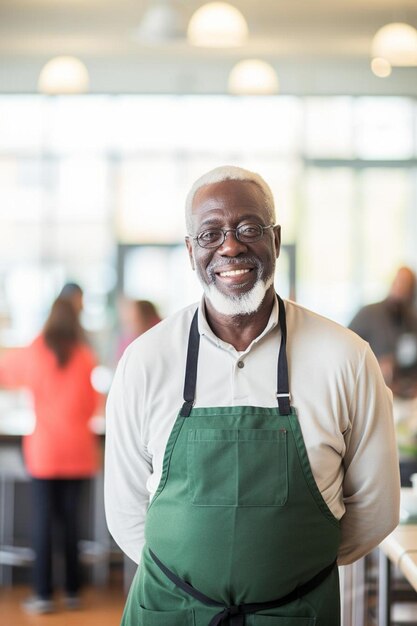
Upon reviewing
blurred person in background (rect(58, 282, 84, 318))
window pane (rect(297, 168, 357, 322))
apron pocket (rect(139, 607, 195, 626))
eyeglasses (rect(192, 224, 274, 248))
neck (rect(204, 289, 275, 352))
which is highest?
window pane (rect(297, 168, 357, 322))

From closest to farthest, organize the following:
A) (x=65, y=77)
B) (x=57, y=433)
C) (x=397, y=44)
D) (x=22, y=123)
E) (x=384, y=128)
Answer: (x=57, y=433) < (x=397, y=44) < (x=65, y=77) < (x=22, y=123) < (x=384, y=128)

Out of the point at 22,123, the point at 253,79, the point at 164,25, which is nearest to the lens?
the point at 164,25

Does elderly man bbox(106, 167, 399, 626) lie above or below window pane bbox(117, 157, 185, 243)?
below

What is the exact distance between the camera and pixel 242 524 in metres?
1.91

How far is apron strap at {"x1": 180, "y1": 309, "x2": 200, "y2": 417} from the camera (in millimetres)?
1982

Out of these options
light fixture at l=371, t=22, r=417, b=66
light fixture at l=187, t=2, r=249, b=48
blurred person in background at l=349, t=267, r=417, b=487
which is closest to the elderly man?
light fixture at l=187, t=2, r=249, b=48

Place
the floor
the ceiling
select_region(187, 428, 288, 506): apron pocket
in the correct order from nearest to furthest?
1. select_region(187, 428, 288, 506): apron pocket
2. the floor
3. the ceiling

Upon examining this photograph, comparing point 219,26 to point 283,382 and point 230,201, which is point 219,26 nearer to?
point 230,201

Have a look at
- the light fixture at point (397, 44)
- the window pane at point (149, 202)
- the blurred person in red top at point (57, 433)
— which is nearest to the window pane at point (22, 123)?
the window pane at point (149, 202)

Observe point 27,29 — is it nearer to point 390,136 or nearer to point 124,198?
point 124,198

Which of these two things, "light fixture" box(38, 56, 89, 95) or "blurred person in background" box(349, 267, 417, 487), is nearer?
"blurred person in background" box(349, 267, 417, 487)

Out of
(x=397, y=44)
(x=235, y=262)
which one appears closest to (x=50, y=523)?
(x=397, y=44)

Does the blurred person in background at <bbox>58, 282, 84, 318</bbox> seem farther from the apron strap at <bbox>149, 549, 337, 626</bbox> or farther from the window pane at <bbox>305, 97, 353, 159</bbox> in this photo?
the window pane at <bbox>305, 97, 353, 159</bbox>

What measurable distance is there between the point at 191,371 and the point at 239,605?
44 cm
